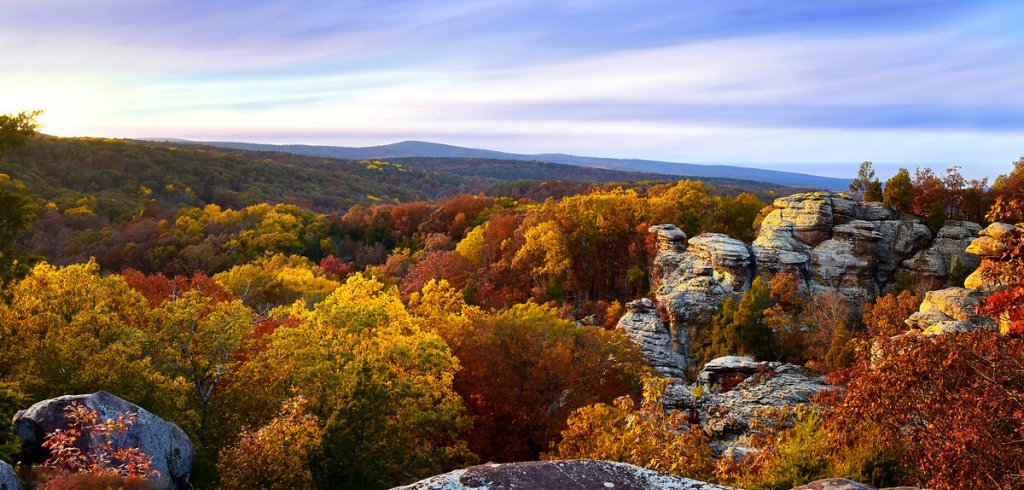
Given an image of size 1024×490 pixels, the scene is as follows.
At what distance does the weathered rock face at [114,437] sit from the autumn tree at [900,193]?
157 feet

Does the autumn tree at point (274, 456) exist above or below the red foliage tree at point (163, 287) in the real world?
above

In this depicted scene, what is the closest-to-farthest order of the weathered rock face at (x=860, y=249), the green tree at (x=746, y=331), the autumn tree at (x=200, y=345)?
the autumn tree at (x=200, y=345)
the green tree at (x=746, y=331)
the weathered rock face at (x=860, y=249)

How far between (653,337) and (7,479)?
1297 inches

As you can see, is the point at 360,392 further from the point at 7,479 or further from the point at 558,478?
the point at 558,478

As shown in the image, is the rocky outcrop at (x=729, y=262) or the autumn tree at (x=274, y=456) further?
the rocky outcrop at (x=729, y=262)

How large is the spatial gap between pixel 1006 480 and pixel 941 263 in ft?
124

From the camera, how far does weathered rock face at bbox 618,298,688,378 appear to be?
119 feet

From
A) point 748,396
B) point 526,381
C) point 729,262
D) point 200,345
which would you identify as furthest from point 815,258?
point 200,345

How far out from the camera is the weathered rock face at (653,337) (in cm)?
3624

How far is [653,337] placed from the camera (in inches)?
1516

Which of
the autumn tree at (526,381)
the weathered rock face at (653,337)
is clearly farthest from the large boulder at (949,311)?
the autumn tree at (526,381)

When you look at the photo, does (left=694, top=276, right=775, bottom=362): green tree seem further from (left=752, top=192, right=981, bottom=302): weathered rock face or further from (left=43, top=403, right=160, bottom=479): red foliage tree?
(left=43, top=403, right=160, bottom=479): red foliage tree

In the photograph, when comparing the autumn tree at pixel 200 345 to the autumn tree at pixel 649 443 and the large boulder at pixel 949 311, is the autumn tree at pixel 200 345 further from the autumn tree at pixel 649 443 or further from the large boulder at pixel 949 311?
the large boulder at pixel 949 311

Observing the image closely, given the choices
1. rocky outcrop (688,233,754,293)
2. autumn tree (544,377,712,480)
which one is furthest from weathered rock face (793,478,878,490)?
rocky outcrop (688,233,754,293)
